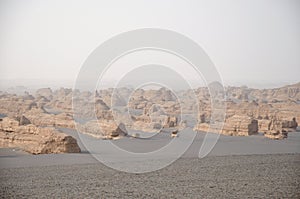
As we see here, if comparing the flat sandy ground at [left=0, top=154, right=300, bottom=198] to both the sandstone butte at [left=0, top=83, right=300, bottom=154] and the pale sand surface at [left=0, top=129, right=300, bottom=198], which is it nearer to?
the pale sand surface at [left=0, top=129, right=300, bottom=198]

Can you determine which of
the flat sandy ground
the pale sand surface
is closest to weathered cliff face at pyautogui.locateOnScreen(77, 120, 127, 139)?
the pale sand surface

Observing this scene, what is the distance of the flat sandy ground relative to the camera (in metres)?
8.88

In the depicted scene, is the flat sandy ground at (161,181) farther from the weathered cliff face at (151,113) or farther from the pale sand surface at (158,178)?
the weathered cliff face at (151,113)

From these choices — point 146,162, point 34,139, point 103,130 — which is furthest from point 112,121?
point 146,162

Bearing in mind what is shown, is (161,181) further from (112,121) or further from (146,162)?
(112,121)

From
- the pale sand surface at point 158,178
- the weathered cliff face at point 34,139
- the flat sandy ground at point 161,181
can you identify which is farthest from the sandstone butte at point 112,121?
the flat sandy ground at point 161,181

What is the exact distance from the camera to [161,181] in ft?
33.6

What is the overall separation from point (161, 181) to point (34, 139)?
7.00m

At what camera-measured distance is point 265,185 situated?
1012 centimetres

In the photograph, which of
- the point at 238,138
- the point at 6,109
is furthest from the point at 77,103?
the point at 238,138

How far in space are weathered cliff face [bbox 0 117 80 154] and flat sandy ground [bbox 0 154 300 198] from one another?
86.4 inches

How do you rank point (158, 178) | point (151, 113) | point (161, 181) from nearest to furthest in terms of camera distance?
point (161, 181), point (158, 178), point (151, 113)

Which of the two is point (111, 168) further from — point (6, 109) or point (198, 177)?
point (6, 109)

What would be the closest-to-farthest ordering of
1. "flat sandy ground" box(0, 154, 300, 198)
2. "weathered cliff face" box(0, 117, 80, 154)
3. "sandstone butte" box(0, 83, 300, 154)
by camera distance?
"flat sandy ground" box(0, 154, 300, 198)
"weathered cliff face" box(0, 117, 80, 154)
"sandstone butte" box(0, 83, 300, 154)
